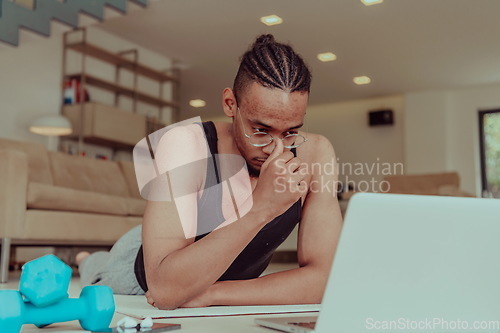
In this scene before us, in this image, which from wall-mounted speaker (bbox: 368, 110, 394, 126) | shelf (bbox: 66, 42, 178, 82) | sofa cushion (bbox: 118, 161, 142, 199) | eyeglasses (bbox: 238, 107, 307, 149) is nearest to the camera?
eyeglasses (bbox: 238, 107, 307, 149)

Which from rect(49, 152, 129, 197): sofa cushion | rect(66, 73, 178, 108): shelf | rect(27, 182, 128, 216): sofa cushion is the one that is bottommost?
rect(27, 182, 128, 216): sofa cushion

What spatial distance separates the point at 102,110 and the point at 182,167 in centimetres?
472

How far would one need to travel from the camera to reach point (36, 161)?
12.9 feet

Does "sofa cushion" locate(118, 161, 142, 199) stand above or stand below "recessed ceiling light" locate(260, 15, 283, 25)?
below

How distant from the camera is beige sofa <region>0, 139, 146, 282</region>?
112 inches

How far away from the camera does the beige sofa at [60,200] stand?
9.36 ft

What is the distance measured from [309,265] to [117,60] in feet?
17.3

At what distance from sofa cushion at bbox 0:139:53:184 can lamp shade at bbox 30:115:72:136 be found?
0.75m

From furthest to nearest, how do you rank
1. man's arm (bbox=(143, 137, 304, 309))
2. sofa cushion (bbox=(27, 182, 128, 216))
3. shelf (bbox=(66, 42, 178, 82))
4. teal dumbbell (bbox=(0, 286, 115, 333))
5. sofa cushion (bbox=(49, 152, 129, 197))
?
shelf (bbox=(66, 42, 178, 82)) → sofa cushion (bbox=(49, 152, 129, 197)) → sofa cushion (bbox=(27, 182, 128, 216)) → man's arm (bbox=(143, 137, 304, 309)) → teal dumbbell (bbox=(0, 286, 115, 333))

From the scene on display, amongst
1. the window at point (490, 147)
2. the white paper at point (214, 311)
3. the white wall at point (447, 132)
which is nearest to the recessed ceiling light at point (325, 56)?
the white paper at point (214, 311)

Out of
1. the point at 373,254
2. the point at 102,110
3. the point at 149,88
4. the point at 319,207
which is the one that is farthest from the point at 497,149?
the point at 373,254

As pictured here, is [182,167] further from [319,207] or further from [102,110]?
[102,110]

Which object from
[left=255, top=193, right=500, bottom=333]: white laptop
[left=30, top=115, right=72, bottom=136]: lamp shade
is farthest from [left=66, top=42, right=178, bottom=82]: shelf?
[left=255, top=193, right=500, bottom=333]: white laptop

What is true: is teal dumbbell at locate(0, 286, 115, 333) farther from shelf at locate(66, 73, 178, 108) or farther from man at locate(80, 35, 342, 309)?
shelf at locate(66, 73, 178, 108)
